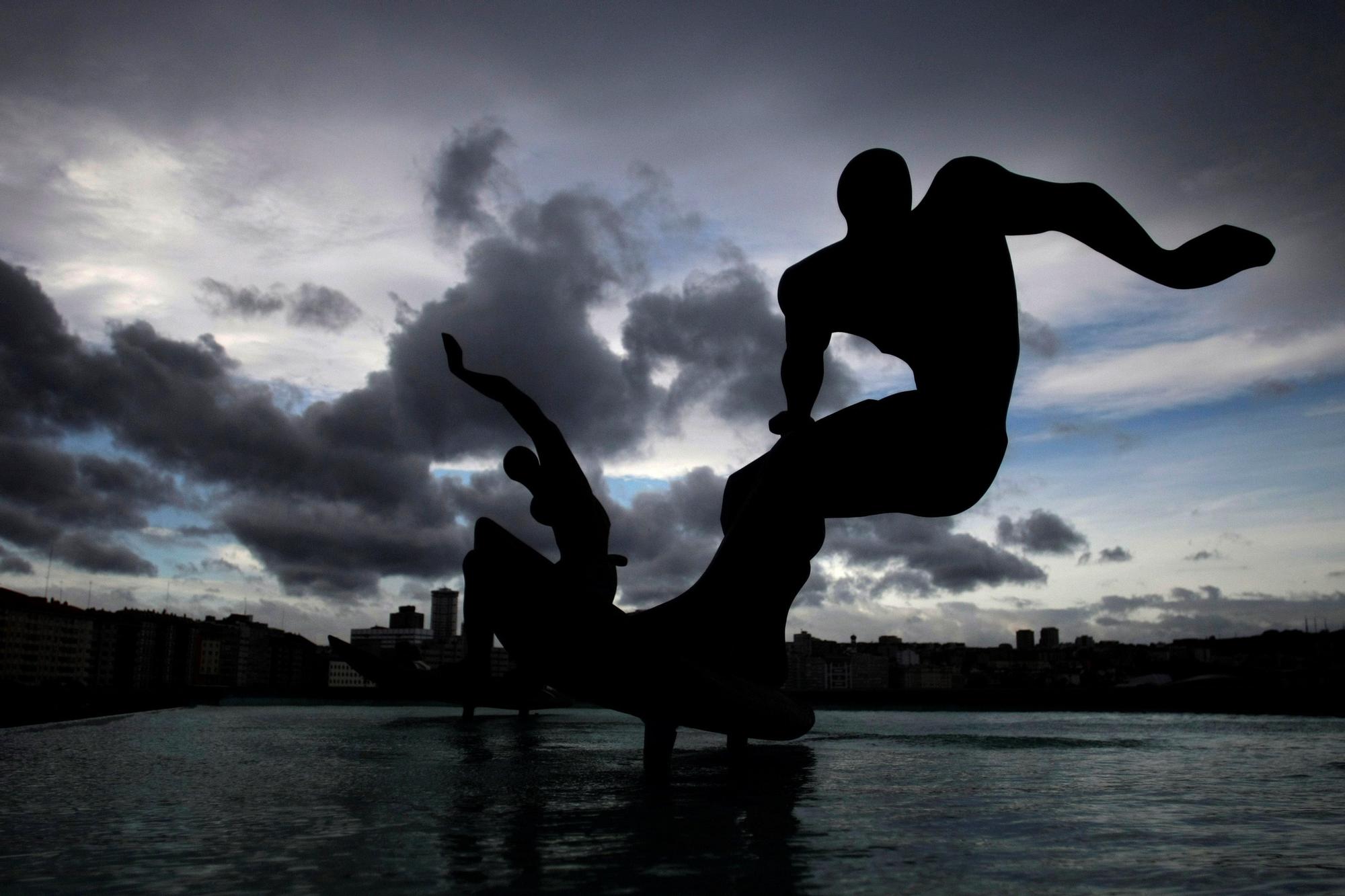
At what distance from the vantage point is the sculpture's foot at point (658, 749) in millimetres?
5031

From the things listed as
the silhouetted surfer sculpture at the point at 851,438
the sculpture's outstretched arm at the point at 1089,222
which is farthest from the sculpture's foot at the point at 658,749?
the sculpture's outstretched arm at the point at 1089,222

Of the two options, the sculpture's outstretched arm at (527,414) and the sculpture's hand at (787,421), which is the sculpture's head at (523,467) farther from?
the sculpture's hand at (787,421)

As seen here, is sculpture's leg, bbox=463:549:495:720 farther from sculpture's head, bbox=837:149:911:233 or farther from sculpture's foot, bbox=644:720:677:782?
sculpture's head, bbox=837:149:911:233

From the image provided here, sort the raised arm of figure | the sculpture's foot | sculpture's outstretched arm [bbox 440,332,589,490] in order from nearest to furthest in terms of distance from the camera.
Answer: the sculpture's foot < the raised arm of figure < sculpture's outstretched arm [bbox 440,332,589,490]

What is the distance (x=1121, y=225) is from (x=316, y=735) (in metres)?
11.3

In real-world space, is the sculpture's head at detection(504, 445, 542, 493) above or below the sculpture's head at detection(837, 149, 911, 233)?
below

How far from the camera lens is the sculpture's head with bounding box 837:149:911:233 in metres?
5.34

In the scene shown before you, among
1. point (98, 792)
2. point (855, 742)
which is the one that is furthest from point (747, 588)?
point (855, 742)

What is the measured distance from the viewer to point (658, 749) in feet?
16.7

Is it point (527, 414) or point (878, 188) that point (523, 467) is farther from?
point (878, 188)

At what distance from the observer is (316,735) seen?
12.1 meters

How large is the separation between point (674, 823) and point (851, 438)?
247 centimetres

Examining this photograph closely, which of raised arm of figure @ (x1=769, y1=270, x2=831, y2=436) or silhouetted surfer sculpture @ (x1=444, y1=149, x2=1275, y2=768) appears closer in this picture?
silhouetted surfer sculpture @ (x1=444, y1=149, x2=1275, y2=768)

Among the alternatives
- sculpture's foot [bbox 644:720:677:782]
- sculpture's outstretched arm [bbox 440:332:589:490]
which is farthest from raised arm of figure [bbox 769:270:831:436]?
sculpture's outstretched arm [bbox 440:332:589:490]
